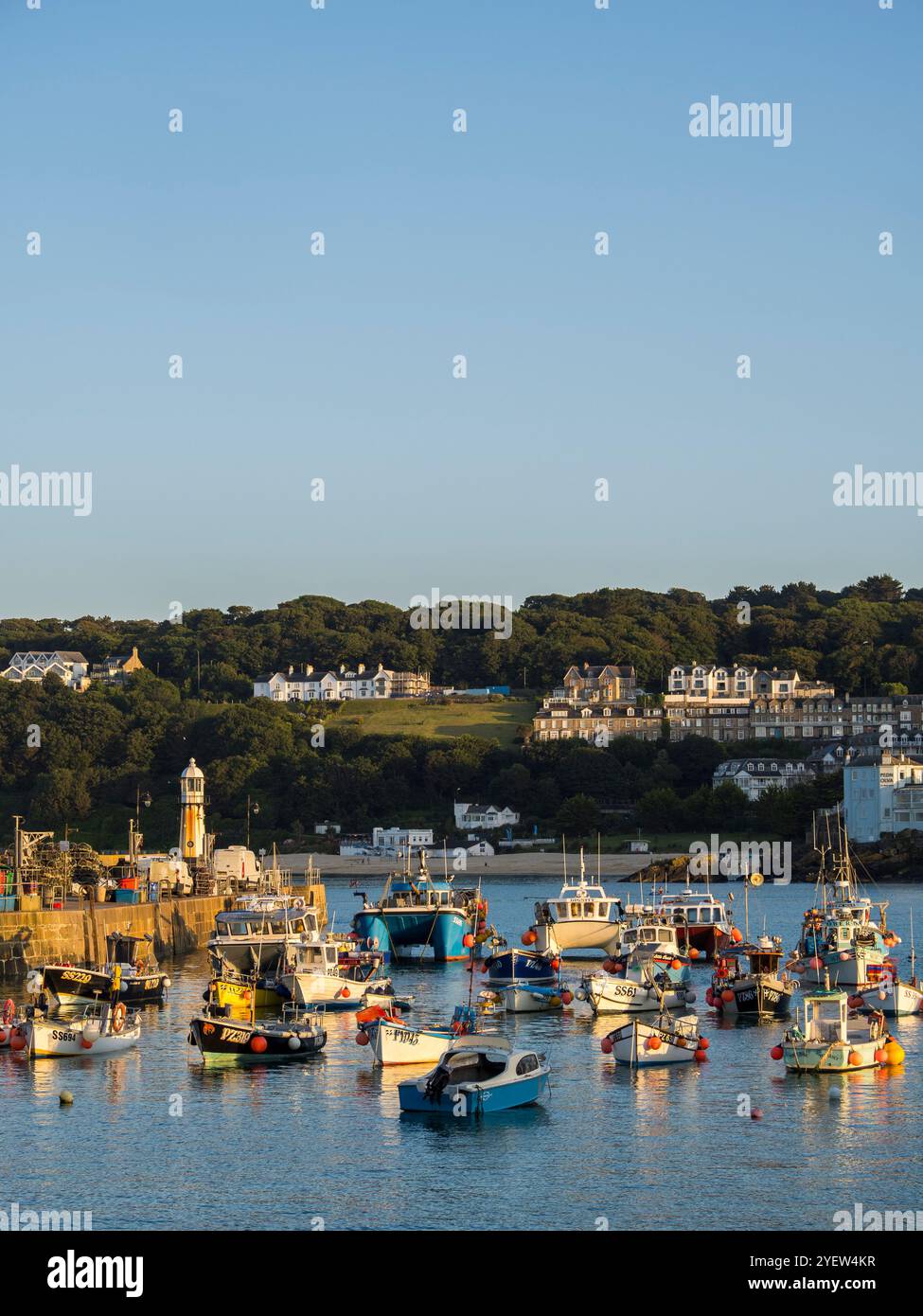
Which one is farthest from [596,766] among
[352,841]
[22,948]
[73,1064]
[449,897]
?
[73,1064]

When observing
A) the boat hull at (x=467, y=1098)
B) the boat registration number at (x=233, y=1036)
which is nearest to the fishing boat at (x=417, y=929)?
the boat registration number at (x=233, y=1036)

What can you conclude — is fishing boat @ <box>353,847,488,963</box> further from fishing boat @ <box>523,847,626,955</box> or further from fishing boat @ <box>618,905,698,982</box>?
fishing boat @ <box>618,905,698,982</box>

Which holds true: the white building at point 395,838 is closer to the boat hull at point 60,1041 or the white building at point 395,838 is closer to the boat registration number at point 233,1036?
the boat hull at point 60,1041

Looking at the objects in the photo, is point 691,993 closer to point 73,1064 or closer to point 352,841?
point 73,1064

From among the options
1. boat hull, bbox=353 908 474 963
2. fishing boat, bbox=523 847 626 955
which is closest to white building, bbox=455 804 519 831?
boat hull, bbox=353 908 474 963

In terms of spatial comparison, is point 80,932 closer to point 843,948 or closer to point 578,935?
point 578,935

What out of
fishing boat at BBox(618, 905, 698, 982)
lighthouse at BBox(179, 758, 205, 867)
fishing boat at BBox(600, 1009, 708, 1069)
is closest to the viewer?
fishing boat at BBox(600, 1009, 708, 1069)
